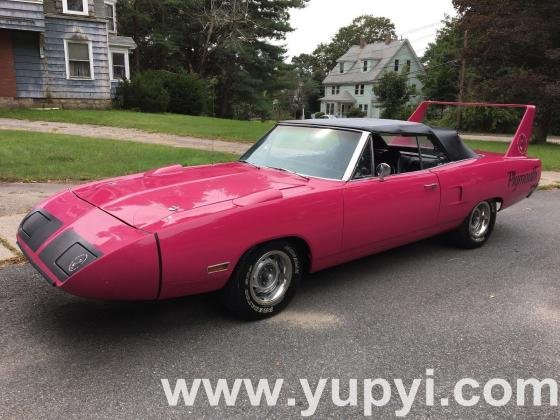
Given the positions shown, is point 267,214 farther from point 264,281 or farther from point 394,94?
point 394,94

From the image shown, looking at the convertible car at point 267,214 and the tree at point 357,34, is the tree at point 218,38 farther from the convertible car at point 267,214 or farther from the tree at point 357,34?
the tree at point 357,34

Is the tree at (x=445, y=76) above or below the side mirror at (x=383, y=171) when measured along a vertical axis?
above

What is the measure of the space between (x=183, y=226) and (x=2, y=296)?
1.81m

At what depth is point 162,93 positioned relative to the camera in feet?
72.3

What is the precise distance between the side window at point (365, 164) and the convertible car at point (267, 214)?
10 millimetres

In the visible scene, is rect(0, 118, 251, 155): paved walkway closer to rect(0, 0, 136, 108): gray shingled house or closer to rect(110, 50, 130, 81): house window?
rect(0, 0, 136, 108): gray shingled house

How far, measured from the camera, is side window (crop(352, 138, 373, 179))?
4.05 metres

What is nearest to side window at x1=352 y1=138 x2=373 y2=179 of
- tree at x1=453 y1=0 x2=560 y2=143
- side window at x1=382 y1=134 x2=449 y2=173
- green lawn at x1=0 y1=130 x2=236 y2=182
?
side window at x1=382 y1=134 x2=449 y2=173

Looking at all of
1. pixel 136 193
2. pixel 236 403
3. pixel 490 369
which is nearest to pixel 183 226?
pixel 136 193

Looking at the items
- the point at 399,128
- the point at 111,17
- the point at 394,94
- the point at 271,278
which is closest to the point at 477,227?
the point at 399,128

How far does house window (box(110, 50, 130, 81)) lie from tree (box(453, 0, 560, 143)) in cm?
1599

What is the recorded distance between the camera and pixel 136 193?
11.4 ft

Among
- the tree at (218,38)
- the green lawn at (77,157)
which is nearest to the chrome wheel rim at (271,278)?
the green lawn at (77,157)

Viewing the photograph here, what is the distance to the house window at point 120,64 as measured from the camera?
24.0 meters
